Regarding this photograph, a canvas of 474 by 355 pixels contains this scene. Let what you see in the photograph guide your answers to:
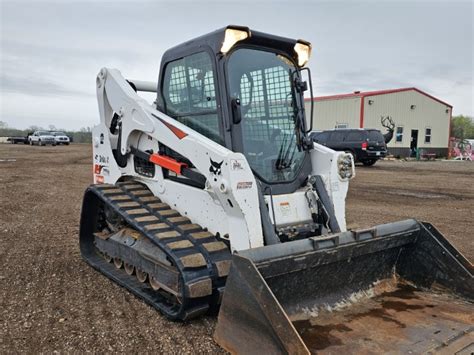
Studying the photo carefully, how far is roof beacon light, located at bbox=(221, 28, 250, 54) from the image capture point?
12.7ft

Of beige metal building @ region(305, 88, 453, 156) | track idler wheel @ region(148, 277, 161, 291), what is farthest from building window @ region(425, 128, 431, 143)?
track idler wheel @ region(148, 277, 161, 291)

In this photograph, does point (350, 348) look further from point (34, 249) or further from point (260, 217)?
point (34, 249)

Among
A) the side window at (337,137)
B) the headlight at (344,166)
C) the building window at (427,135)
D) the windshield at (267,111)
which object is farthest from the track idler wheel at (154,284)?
the building window at (427,135)

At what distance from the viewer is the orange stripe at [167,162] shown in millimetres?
4266

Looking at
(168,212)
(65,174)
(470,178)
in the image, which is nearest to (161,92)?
(168,212)

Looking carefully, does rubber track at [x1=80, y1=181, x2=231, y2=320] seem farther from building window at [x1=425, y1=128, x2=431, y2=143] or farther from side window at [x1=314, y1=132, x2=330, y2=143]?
building window at [x1=425, y1=128, x2=431, y2=143]

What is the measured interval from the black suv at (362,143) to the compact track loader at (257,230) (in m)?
16.0

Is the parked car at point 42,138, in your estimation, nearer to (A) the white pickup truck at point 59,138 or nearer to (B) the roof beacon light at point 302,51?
(A) the white pickup truck at point 59,138

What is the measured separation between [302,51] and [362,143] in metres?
16.5

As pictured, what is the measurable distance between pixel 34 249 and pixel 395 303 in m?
4.74

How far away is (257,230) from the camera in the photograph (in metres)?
3.62

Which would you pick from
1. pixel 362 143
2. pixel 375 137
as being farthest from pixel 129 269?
pixel 375 137

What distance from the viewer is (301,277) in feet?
11.3

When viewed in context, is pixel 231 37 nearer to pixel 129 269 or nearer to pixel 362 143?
pixel 129 269
